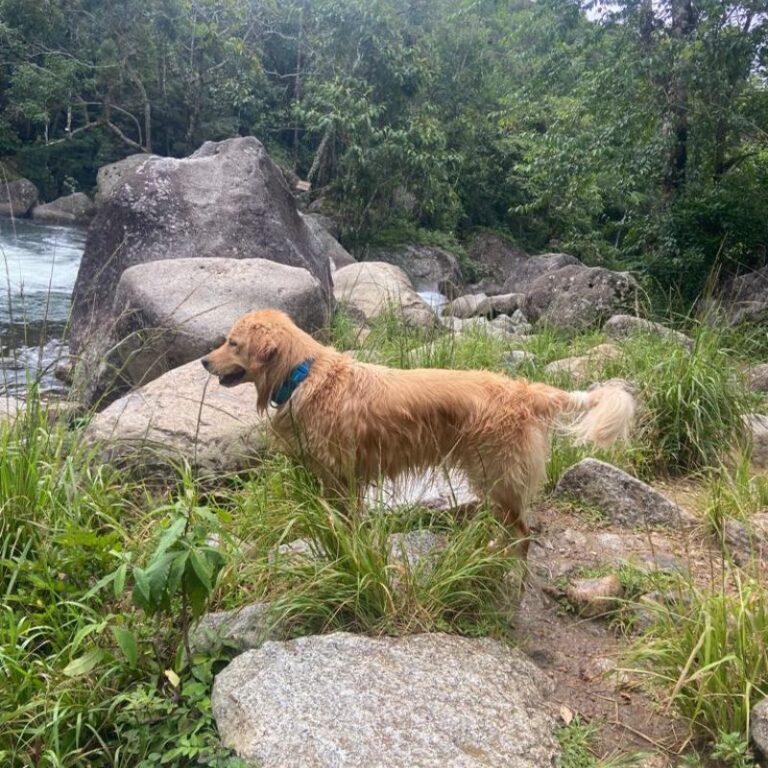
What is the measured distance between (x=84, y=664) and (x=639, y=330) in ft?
18.1

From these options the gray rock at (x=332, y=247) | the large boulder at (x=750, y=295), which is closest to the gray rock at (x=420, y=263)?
the gray rock at (x=332, y=247)

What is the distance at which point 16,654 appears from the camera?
273 cm

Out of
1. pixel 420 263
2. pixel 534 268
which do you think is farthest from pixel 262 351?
pixel 420 263

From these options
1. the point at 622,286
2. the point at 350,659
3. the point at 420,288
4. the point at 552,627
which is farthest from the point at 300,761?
the point at 420,288

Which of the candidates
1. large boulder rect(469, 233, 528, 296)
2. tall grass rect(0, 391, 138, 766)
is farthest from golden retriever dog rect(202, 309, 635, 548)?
large boulder rect(469, 233, 528, 296)

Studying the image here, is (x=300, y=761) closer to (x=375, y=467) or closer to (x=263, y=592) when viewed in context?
(x=263, y=592)

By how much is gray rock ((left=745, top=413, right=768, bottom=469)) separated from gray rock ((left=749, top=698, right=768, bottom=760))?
3090 millimetres

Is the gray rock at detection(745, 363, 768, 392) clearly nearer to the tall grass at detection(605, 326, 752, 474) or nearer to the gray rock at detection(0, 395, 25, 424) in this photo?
the tall grass at detection(605, 326, 752, 474)

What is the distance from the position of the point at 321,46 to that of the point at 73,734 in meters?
19.8

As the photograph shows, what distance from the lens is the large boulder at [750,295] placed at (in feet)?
29.7

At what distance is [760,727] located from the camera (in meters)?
2.34

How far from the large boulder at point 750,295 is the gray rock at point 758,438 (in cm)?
336

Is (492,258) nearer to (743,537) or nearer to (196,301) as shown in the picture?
(196,301)

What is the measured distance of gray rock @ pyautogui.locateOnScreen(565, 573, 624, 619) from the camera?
3.40 meters
